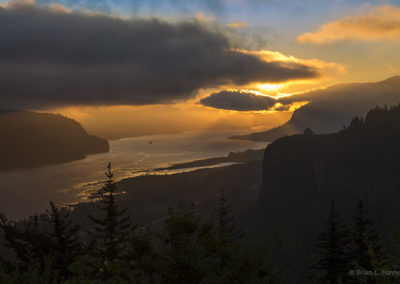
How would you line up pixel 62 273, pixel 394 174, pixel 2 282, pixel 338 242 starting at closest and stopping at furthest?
pixel 2 282, pixel 62 273, pixel 338 242, pixel 394 174

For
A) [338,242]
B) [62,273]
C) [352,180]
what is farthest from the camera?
[352,180]

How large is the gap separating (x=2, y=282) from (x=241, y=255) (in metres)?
13.1

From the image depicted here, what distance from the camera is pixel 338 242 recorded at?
108ft

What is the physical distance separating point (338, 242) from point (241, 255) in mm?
18312

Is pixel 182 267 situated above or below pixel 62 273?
above

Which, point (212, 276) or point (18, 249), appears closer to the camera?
point (212, 276)

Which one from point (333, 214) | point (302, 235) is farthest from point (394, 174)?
point (333, 214)

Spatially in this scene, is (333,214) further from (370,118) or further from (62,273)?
(370,118)

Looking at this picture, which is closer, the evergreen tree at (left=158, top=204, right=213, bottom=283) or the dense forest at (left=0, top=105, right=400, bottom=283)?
the dense forest at (left=0, top=105, right=400, bottom=283)

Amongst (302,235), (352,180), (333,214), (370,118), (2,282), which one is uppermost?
(370,118)

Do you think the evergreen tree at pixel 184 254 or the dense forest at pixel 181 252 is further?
the evergreen tree at pixel 184 254

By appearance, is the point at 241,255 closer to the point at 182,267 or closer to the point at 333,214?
the point at 182,267

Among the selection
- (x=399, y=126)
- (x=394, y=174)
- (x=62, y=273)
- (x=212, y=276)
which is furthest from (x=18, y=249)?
(x=399, y=126)

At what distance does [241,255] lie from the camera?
1947 centimetres
